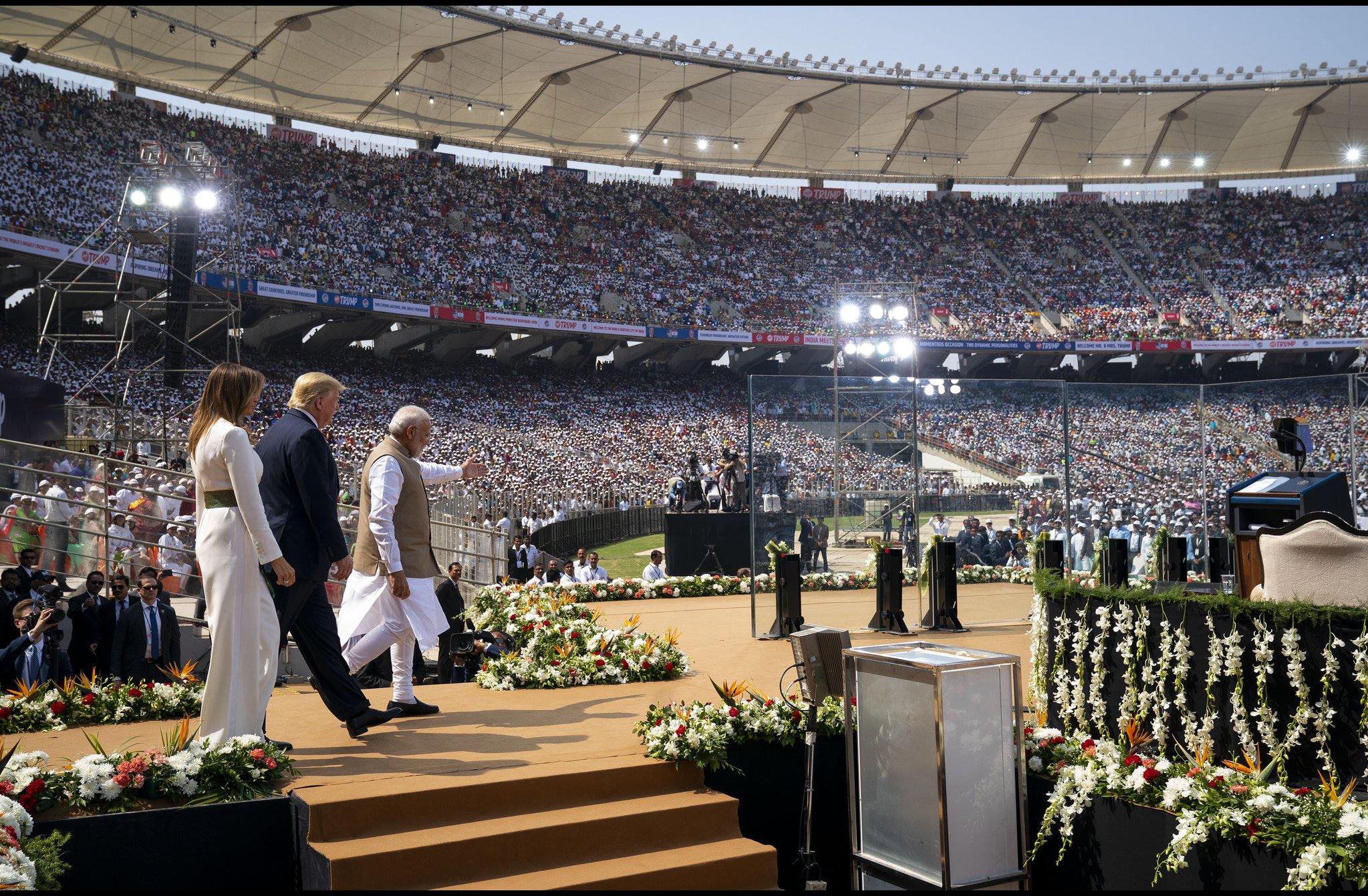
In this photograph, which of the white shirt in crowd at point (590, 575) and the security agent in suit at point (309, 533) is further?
the white shirt in crowd at point (590, 575)

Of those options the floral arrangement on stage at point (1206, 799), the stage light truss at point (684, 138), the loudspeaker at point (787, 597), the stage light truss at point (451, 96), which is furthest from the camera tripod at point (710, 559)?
the stage light truss at point (684, 138)

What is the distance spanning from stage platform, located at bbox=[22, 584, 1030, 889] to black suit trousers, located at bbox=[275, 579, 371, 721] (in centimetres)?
23

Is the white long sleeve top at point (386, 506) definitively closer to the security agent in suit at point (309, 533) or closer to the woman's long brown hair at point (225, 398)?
the security agent in suit at point (309, 533)

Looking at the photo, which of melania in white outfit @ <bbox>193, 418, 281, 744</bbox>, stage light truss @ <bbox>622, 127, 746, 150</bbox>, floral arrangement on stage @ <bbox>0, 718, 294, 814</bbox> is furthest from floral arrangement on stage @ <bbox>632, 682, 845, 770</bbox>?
stage light truss @ <bbox>622, 127, 746, 150</bbox>

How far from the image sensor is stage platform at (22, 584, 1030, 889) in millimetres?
4422

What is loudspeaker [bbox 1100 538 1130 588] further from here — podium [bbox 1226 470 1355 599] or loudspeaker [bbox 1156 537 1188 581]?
podium [bbox 1226 470 1355 599]

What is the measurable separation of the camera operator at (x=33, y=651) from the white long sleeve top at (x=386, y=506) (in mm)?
2670

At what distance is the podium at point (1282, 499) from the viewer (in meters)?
8.84

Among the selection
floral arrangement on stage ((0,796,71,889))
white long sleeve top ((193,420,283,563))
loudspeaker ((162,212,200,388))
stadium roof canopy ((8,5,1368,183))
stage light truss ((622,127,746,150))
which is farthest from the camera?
stage light truss ((622,127,746,150))

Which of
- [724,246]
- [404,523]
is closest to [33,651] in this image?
[404,523]

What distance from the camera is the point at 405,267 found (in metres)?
31.8

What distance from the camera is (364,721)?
555cm

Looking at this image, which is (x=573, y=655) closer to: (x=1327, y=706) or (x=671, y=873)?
(x=671, y=873)

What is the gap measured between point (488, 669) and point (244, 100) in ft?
101
